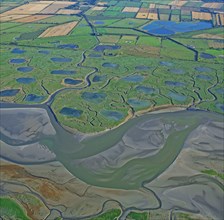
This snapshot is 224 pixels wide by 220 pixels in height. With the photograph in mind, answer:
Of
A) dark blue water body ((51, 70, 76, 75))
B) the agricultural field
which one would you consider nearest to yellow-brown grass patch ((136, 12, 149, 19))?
the agricultural field

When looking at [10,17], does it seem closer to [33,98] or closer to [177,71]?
[33,98]

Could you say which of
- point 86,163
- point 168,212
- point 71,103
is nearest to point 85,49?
point 71,103

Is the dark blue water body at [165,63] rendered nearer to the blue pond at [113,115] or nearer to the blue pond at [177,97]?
the blue pond at [177,97]

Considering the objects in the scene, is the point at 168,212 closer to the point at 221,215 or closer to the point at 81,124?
the point at 221,215

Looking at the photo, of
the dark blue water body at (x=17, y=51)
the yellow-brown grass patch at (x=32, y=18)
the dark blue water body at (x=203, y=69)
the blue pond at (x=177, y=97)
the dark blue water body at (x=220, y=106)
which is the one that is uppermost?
the dark blue water body at (x=17, y=51)

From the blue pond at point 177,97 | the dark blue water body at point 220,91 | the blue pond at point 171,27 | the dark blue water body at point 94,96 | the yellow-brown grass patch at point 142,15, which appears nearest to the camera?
the dark blue water body at point 94,96

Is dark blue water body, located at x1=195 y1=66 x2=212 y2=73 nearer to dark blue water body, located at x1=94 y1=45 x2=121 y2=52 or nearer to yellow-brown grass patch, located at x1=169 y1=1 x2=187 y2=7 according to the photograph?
dark blue water body, located at x1=94 y1=45 x2=121 y2=52

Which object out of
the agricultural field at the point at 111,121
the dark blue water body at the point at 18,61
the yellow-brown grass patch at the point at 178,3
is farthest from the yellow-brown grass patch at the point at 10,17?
the yellow-brown grass patch at the point at 178,3

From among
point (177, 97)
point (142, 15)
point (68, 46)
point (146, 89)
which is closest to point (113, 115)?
point (146, 89)
